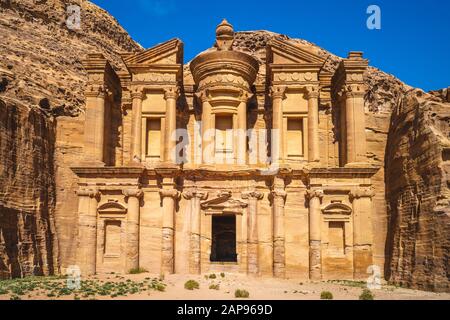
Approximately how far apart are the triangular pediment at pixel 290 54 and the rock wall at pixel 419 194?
4.96 meters

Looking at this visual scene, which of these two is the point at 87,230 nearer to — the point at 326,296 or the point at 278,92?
the point at 278,92

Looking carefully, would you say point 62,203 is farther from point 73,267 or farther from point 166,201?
point 166,201

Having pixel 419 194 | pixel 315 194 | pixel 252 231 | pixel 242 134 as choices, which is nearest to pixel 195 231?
pixel 252 231

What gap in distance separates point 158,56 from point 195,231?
941 centimetres

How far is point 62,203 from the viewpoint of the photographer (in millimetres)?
28672

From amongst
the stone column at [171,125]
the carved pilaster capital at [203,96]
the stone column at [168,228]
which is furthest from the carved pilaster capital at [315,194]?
the carved pilaster capital at [203,96]

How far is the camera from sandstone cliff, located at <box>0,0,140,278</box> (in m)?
24.9

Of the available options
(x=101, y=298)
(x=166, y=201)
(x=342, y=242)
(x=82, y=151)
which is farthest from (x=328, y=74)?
(x=101, y=298)

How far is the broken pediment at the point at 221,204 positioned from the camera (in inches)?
1048

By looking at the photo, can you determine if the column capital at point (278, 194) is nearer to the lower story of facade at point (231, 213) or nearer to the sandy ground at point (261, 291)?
the lower story of facade at point (231, 213)

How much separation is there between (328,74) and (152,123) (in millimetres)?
9874

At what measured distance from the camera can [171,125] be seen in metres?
27.8

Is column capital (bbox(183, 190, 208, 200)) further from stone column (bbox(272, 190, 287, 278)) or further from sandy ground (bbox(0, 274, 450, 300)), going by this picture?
sandy ground (bbox(0, 274, 450, 300))

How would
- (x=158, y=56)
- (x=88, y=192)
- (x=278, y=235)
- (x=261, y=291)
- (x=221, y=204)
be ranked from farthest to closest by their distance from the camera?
(x=158, y=56) → (x=221, y=204) → (x=88, y=192) → (x=278, y=235) → (x=261, y=291)
